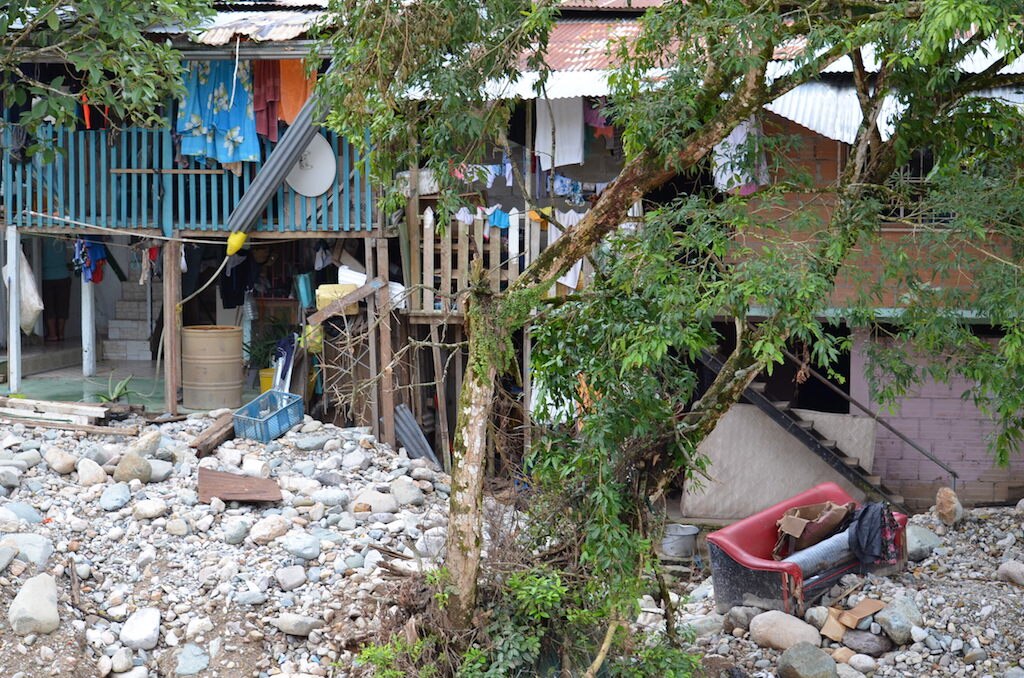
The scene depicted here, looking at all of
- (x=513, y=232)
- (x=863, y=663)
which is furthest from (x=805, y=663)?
(x=513, y=232)

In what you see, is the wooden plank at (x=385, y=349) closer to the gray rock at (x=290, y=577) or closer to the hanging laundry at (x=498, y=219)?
the hanging laundry at (x=498, y=219)

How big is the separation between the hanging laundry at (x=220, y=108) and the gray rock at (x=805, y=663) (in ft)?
26.2

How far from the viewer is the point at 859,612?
33.3 feet

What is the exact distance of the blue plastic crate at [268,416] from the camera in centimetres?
1245

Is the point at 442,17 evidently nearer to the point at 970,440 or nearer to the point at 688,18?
the point at 688,18

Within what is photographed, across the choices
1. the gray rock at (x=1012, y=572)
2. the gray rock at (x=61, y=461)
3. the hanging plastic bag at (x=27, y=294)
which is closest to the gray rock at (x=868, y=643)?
the gray rock at (x=1012, y=572)

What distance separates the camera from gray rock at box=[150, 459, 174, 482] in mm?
11086

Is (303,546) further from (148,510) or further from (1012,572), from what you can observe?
(1012,572)

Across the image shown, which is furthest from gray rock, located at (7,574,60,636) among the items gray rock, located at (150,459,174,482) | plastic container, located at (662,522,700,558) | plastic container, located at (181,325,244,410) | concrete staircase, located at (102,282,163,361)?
concrete staircase, located at (102,282,163,361)

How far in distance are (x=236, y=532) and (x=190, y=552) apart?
0.43m

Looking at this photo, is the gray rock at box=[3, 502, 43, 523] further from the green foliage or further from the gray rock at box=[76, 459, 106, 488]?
the green foliage

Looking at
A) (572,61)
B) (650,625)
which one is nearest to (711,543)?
(650,625)

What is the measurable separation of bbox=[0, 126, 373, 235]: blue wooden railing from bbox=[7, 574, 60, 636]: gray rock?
5699 millimetres

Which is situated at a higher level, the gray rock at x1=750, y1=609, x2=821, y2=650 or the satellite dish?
the satellite dish
